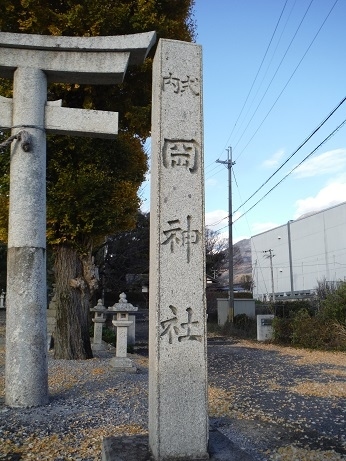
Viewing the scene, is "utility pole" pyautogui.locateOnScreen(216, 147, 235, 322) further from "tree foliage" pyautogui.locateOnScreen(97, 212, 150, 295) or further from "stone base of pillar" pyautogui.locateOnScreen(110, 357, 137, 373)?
"stone base of pillar" pyautogui.locateOnScreen(110, 357, 137, 373)

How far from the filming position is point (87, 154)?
848cm

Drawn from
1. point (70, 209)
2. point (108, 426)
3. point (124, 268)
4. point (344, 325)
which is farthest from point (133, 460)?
point (124, 268)

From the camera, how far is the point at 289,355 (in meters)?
12.2

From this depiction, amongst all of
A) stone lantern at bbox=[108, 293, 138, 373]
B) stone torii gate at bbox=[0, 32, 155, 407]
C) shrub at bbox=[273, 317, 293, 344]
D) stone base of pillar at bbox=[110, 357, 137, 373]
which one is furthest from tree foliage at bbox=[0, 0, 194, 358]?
shrub at bbox=[273, 317, 293, 344]

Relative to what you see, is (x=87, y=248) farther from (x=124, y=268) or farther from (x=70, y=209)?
(x=124, y=268)

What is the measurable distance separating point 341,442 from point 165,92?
149 inches

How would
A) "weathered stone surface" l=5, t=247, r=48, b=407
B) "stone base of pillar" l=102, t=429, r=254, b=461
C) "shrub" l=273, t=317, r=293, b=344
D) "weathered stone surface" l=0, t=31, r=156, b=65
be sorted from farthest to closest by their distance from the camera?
"shrub" l=273, t=317, r=293, b=344 → "weathered stone surface" l=0, t=31, r=156, b=65 → "weathered stone surface" l=5, t=247, r=48, b=407 → "stone base of pillar" l=102, t=429, r=254, b=461

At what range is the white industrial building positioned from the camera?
31047mm

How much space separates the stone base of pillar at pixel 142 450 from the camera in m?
3.16

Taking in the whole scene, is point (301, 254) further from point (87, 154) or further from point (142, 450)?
point (142, 450)

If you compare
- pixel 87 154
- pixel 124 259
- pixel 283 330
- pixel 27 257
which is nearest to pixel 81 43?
pixel 27 257

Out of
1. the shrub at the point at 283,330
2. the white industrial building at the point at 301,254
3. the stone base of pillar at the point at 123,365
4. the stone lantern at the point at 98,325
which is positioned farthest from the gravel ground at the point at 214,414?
the white industrial building at the point at 301,254

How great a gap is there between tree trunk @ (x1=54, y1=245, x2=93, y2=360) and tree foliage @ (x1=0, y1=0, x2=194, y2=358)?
2 centimetres

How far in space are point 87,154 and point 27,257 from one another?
11.8ft
